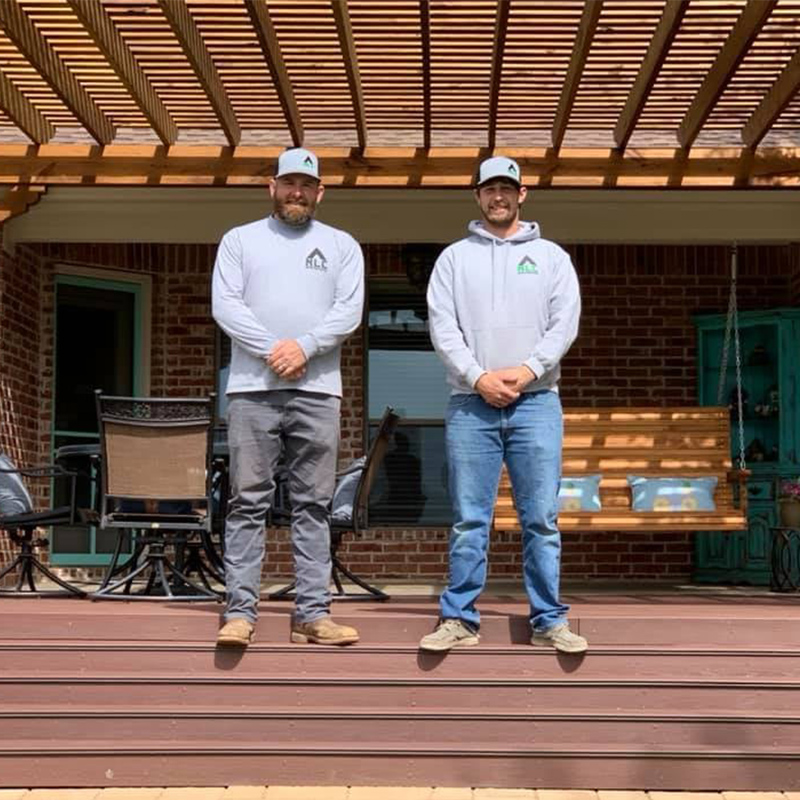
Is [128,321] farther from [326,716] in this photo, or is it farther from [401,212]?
[326,716]

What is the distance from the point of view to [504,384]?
16.7 ft

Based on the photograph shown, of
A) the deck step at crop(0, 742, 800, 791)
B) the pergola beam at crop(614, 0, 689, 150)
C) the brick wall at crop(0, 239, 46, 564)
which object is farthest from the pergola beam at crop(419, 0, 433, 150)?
the brick wall at crop(0, 239, 46, 564)

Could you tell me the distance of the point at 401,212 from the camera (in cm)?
957

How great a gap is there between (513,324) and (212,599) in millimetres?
2095

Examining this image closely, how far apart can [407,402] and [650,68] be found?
4.69 m

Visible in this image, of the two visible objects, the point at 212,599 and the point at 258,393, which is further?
the point at 212,599

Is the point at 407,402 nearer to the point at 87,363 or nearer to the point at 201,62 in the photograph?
the point at 87,363

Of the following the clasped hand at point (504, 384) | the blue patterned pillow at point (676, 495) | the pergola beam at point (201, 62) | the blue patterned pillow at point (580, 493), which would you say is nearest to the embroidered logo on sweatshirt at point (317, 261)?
the clasped hand at point (504, 384)

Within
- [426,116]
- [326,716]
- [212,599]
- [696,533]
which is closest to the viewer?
[326,716]

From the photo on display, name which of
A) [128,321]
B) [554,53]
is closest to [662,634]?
[554,53]

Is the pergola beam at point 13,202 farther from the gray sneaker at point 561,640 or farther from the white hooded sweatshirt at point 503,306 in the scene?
the gray sneaker at point 561,640

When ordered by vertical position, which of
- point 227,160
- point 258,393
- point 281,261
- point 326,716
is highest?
point 227,160

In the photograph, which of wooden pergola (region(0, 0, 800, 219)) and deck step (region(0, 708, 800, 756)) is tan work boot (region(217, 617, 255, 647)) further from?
wooden pergola (region(0, 0, 800, 219))

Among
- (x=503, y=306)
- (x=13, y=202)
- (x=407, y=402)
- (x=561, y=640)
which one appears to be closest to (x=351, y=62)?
(x=503, y=306)
